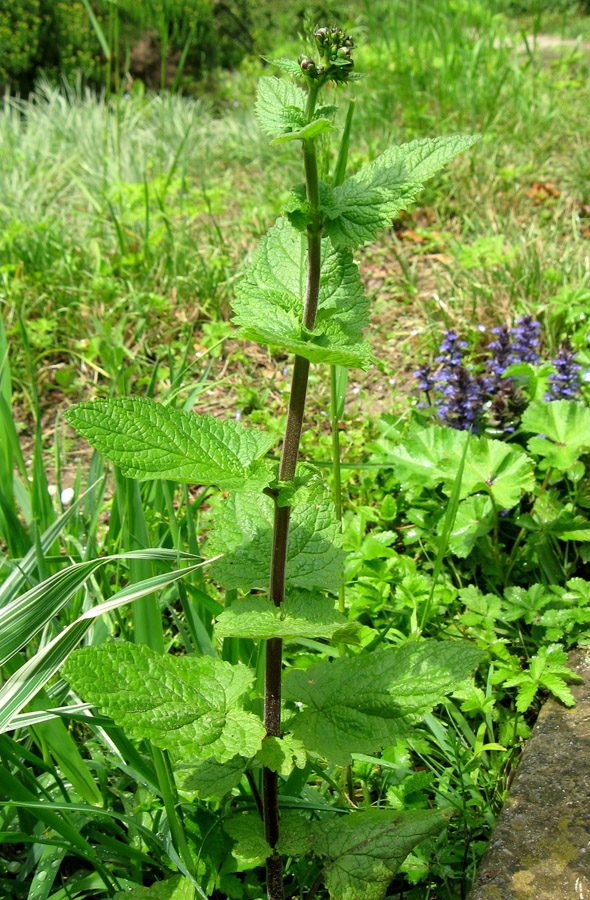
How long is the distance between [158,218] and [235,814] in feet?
10.3

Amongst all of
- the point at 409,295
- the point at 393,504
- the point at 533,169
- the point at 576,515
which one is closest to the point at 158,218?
the point at 409,295

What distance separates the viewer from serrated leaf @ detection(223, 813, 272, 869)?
1131mm

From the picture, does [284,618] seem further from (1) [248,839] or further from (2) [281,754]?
(1) [248,839]

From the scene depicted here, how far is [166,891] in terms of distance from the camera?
3.83 ft

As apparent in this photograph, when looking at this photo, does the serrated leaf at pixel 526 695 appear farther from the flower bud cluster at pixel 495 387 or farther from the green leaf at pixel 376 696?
the flower bud cluster at pixel 495 387

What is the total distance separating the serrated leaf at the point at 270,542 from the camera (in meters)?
1.14

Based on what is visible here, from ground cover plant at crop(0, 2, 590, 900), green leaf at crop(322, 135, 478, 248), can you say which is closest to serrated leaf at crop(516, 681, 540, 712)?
ground cover plant at crop(0, 2, 590, 900)

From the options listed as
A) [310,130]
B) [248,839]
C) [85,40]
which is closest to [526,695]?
[248,839]

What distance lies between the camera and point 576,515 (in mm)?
2010

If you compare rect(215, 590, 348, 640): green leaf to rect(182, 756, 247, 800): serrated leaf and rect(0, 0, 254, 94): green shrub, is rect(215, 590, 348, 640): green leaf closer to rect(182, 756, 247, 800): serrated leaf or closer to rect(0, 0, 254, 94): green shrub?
rect(182, 756, 247, 800): serrated leaf

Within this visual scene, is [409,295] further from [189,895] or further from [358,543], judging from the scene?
[189,895]

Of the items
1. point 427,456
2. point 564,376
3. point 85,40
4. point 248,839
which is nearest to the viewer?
point 248,839

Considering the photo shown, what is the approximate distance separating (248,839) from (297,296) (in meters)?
0.85

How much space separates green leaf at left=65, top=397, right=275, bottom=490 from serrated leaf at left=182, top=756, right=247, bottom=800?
1.59 feet
